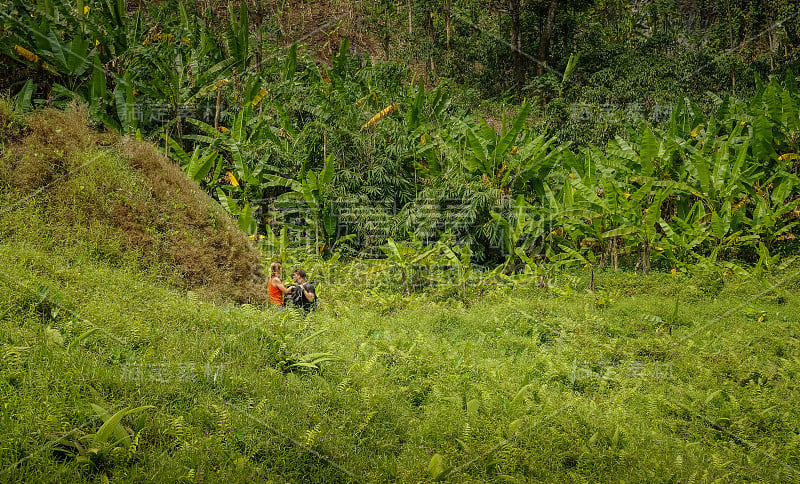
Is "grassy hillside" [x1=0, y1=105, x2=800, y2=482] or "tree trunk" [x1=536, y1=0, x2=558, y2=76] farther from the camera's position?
"tree trunk" [x1=536, y1=0, x2=558, y2=76]

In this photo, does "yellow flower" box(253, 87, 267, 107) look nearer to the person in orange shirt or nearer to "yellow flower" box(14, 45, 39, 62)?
"yellow flower" box(14, 45, 39, 62)

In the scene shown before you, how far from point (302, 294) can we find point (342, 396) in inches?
110

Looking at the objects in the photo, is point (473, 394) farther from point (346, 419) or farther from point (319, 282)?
point (319, 282)

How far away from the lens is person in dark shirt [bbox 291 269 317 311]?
6.25m

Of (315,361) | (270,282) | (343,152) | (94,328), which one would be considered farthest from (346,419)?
(343,152)

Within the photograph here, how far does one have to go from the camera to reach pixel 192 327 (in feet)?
13.5

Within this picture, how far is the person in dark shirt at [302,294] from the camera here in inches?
246

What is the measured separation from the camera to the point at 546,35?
14.5 m

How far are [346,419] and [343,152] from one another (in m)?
6.92

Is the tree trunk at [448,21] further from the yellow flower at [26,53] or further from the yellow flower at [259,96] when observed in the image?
the yellow flower at [26,53]

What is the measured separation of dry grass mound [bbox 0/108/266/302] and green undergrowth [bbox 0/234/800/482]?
315 millimetres

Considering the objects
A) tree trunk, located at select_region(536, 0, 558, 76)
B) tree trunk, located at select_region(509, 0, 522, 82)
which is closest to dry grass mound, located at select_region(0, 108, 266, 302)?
tree trunk, located at select_region(536, 0, 558, 76)

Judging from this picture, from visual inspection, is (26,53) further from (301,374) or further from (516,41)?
(516,41)

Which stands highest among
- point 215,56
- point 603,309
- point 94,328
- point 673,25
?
point 673,25
